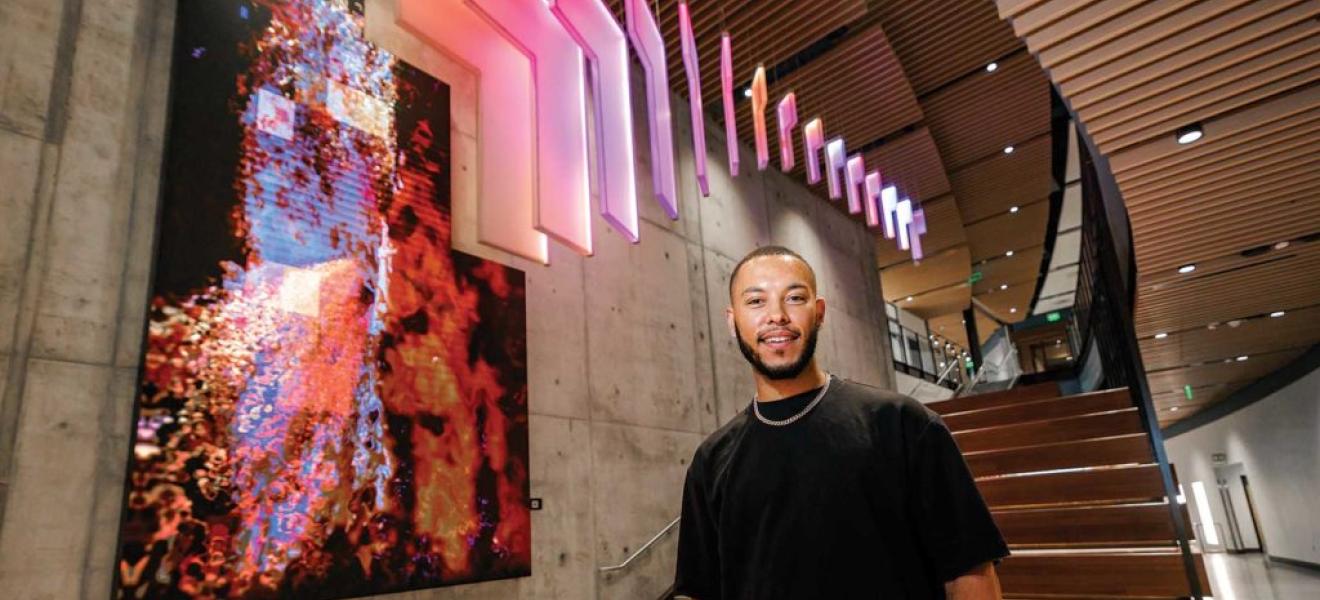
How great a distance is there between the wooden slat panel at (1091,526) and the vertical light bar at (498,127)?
3.02 meters

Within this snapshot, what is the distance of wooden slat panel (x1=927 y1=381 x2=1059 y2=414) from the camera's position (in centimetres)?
609

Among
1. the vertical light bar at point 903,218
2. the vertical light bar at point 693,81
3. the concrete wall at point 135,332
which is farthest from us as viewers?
the vertical light bar at point 903,218

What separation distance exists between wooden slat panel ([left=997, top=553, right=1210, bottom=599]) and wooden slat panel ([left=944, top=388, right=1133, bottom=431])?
1.82 m

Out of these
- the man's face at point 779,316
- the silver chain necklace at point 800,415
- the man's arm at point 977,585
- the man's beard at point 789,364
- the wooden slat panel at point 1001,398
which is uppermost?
the wooden slat panel at point 1001,398

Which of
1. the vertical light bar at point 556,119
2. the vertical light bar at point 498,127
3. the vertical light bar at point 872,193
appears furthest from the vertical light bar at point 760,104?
the vertical light bar at point 872,193

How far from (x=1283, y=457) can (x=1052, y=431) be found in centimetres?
1022

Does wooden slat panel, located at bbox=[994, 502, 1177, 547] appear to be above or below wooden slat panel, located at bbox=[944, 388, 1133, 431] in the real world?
below

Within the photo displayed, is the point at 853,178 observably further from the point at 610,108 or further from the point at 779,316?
the point at 779,316

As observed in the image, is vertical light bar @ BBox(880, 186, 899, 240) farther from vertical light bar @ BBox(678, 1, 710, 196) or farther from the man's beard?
the man's beard

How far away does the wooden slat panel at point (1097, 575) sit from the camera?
3316mm

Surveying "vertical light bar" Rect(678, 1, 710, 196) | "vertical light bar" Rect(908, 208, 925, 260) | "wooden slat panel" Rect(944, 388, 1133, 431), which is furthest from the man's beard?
"vertical light bar" Rect(908, 208, 925, 260)

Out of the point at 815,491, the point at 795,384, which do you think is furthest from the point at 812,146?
the point at 815,491

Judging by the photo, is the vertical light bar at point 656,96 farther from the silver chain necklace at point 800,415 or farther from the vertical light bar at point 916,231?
the vertical light bar at point 916,231

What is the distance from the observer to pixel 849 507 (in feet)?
3.50
